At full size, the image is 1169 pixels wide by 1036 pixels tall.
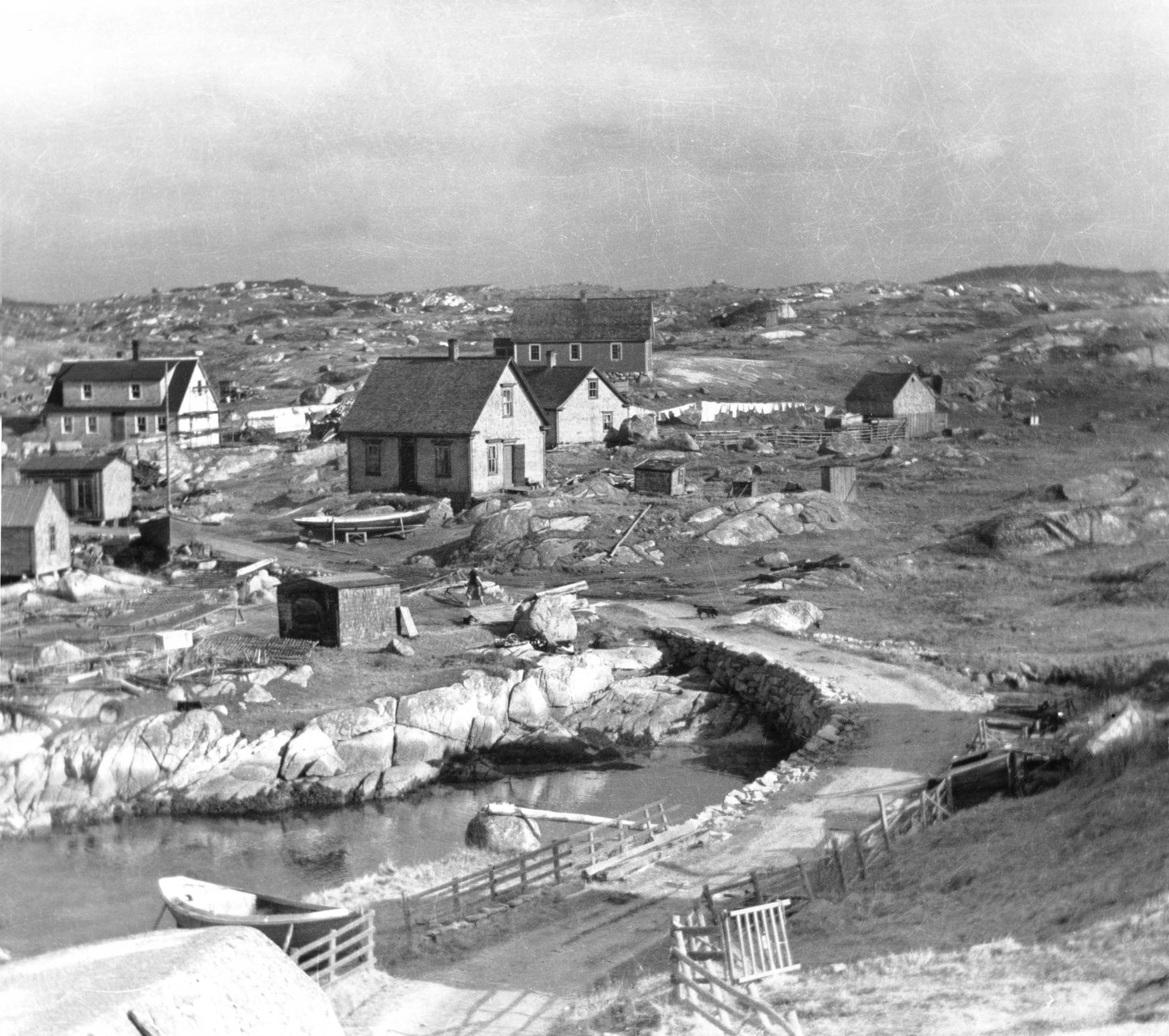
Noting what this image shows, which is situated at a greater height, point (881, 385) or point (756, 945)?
point (881, 385)

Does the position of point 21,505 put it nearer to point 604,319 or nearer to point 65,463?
point 65,463

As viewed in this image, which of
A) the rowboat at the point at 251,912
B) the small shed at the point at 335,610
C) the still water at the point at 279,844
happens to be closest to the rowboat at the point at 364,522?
the small shed at the point at 335,610

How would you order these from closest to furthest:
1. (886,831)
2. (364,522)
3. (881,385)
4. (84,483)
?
(886,831)
(84,483)
(364,522)
(881,385)

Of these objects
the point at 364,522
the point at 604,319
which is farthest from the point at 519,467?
the point at 604,319

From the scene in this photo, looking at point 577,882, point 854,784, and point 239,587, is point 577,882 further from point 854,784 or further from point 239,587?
point 239,587

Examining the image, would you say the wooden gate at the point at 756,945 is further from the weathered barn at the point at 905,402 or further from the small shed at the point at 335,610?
the weathered barn at the point at 905,402

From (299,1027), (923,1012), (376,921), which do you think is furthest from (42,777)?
(923,1012)
